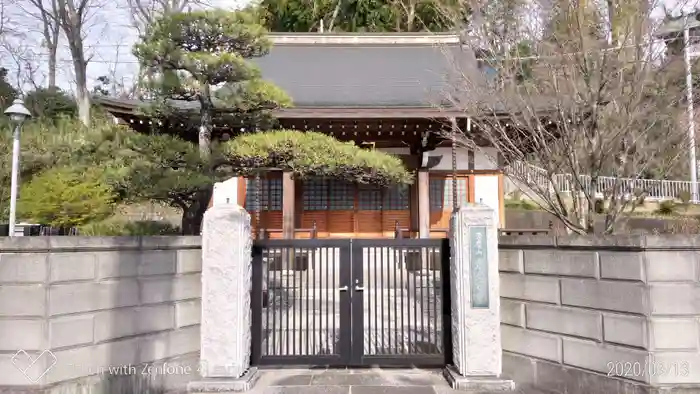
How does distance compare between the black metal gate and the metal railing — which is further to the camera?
the metal railing

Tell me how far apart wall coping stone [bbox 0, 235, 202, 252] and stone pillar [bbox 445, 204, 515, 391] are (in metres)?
2.95

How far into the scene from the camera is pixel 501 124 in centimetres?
700

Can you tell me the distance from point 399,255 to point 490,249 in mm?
1067

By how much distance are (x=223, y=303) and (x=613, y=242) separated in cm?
392

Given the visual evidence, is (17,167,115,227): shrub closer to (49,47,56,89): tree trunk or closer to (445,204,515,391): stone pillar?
(445,204,515,391): stone pillar

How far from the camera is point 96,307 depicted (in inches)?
171

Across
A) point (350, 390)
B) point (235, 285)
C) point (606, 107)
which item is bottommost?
point (350, 390)

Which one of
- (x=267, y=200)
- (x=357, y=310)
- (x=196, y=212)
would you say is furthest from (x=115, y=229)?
(x=357, y=310)

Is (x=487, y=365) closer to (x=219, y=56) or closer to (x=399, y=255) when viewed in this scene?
(x=399, y=255)

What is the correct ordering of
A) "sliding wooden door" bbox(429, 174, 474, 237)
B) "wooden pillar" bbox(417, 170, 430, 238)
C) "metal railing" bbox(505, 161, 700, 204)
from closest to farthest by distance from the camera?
Result: "metal railing" bbox(505, 161, 700, 204) → "wooden pillar" bbox(417, 170, 430, 238) → "sliding wooden door" bbox(429, 174, 474, 237)

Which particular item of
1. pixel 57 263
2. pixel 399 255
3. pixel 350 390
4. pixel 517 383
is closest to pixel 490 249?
pixel 399 255

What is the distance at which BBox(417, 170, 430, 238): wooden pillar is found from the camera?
439 inches

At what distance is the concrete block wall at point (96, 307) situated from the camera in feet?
13.2
